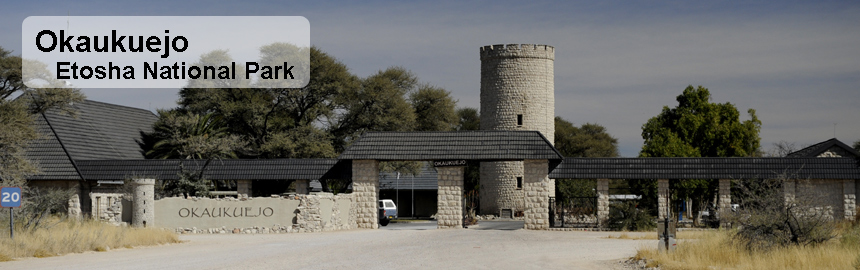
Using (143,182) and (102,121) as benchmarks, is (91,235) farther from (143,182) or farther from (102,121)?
(102,121)

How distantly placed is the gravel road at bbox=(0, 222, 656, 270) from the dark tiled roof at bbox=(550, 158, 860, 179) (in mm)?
5279

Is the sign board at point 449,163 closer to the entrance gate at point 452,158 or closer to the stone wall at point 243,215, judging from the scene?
the entrance gate at point 452,158

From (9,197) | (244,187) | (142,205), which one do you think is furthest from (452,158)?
(9,197)

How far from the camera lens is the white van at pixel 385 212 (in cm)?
4019

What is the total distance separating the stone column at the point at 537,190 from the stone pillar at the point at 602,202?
1.91 metres

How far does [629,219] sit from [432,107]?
902 inches

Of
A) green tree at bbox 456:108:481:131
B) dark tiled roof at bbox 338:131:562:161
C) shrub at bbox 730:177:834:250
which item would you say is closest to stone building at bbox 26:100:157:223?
dark tiled roof at bbox 338:131:562:161

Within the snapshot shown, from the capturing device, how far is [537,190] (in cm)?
3428

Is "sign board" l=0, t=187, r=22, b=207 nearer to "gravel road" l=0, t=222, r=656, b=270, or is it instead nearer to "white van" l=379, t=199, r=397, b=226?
"gravel road" l=0, t=222, r=656, b=270

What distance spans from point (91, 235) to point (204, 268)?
7.02 meters

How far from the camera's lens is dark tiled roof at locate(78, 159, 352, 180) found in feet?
119

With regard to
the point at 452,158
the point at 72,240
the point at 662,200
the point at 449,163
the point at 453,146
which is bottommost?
the point at 72,240

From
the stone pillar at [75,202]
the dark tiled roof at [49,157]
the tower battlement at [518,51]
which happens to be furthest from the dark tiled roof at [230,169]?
the tower battlement at [518,51]

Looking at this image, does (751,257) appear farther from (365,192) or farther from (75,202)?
(75,202)
